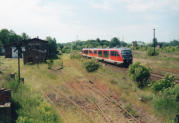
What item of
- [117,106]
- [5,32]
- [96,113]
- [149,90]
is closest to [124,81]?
[149,90]

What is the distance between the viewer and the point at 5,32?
67438 mm

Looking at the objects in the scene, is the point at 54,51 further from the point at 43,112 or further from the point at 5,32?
the point at 43,112

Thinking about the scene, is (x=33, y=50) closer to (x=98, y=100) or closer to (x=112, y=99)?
(x=98, y=100)

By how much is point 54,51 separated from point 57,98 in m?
37.9

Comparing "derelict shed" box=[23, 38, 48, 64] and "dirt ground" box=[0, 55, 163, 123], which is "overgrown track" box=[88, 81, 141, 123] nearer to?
"dirt ground" box=[0, 55, 163, 123]

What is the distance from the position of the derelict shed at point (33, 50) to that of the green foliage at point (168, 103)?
76.9ft

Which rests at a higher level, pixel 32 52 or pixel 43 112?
pixel 32 52

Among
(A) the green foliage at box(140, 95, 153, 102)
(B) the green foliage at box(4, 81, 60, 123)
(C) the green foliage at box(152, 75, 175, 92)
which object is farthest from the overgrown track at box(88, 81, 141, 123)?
(B) the green foliage at box(4, 81, 60, 123)

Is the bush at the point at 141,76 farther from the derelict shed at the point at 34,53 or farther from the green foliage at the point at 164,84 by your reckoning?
the derelict shed at the point at 34,53

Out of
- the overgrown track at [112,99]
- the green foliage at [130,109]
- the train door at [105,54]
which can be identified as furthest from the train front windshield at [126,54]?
the green foliage at [130,109]

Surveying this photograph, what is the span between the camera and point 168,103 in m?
9.37

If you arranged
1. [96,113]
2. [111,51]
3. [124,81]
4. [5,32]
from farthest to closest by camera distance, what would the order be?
1. [5,32]
2. [111,51]
3. [124,81]
4. [96,113]

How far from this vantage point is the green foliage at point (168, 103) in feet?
29.0

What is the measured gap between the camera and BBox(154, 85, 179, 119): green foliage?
8.83 meters
